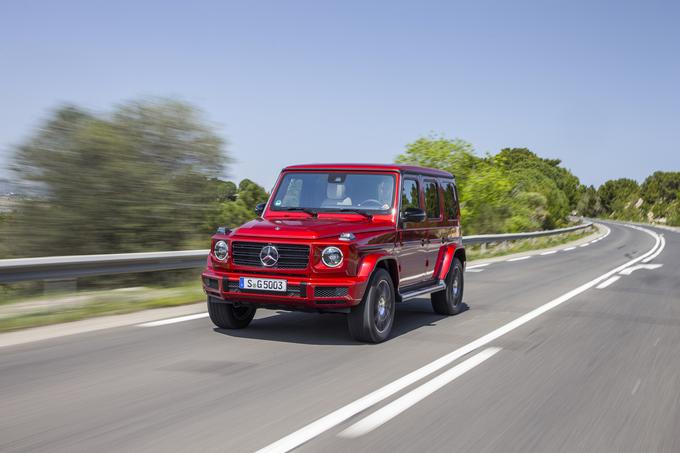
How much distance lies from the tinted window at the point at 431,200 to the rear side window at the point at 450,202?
0.36 metres

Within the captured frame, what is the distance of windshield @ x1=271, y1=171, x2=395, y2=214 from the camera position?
7.90 metres

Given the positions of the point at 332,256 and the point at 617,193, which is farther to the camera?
the point at 617,193

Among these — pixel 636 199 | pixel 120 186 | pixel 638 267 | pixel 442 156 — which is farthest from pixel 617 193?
pixel 120 186

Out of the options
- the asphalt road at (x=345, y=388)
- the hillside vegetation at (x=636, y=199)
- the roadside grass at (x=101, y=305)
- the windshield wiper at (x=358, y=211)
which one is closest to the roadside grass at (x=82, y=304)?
the roadside grass at (x=101, y=305)

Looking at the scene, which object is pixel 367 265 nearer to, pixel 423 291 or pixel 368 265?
pixel 368 265

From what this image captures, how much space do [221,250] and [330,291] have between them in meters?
1.26

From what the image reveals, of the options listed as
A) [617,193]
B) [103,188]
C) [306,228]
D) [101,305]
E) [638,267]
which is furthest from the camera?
[617,193]

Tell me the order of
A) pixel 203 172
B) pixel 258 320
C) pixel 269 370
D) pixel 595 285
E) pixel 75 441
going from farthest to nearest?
1. pixel 203 172
2. pixel 595 285
3. pixel 258 320
4. pixel 269 370
5. pixel 75 441

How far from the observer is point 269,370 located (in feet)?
18.9

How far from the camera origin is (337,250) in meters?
6.71

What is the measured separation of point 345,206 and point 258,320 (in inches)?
72.5

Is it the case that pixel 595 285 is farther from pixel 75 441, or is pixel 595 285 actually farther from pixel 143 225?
pixel 75 441

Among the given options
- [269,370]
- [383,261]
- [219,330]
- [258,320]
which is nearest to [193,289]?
[258,320]

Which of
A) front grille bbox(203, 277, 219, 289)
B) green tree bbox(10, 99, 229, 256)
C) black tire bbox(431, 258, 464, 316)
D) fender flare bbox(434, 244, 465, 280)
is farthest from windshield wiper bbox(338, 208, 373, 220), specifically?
green tree bbox(10, 99, 229, 256)
